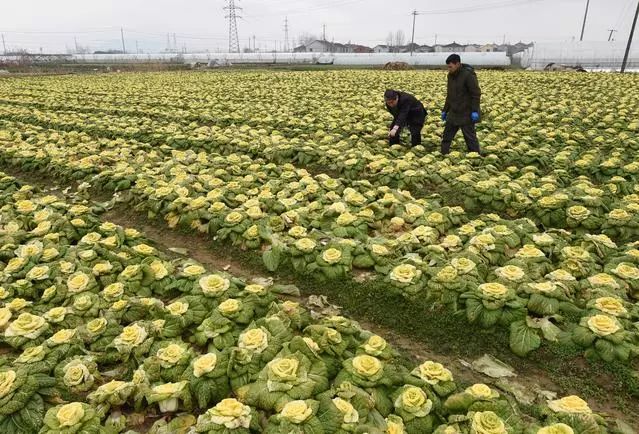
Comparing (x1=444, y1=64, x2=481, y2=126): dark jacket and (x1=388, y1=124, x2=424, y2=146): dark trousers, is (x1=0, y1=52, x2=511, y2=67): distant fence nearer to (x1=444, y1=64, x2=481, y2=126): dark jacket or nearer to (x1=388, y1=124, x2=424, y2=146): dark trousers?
(x1=388, y1=124, x2=424, y2=146): dark trousers

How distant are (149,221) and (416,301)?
4374 mm

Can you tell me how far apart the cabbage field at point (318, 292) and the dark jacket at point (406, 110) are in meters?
0.71

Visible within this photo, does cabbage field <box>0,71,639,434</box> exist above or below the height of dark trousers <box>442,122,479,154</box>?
below

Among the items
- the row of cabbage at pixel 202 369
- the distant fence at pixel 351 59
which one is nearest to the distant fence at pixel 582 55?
the distant fence at pixel 351 59

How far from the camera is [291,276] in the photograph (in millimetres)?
5184

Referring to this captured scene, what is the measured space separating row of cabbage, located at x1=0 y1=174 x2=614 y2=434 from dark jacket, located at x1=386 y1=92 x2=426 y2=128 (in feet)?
20.4

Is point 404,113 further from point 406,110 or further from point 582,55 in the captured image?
point 582,55

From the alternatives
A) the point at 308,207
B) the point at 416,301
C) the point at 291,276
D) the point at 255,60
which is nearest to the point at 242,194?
the point at 308,207

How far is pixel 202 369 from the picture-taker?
3.17 metres

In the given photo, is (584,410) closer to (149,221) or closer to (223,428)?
(223,428)

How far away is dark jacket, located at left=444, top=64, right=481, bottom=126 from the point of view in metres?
8.74

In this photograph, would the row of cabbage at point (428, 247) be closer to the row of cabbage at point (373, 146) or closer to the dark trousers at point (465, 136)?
the row of cabbage at point (373, 146)

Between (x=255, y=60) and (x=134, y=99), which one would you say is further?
(x=255, y=60)

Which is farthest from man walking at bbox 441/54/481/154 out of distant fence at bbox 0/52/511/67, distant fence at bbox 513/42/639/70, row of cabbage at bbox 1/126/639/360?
distant fence at bbox 513/42/639/70
